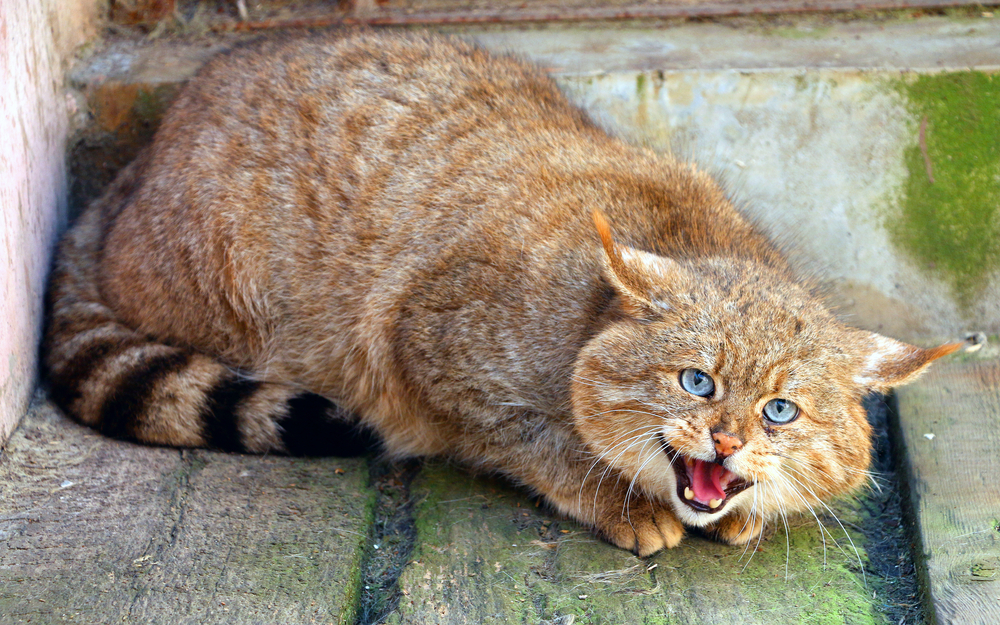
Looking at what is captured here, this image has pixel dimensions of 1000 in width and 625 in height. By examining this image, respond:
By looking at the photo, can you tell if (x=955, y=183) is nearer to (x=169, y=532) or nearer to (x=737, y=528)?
(x=737, y=528)

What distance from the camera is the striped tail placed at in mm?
3242

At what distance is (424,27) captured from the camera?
4.35m

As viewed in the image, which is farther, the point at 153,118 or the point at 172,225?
the point at 153,118

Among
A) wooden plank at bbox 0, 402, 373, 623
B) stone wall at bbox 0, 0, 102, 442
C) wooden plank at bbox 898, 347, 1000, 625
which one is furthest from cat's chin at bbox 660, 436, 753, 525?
stone wall at bbox 0, 0, 102, 442

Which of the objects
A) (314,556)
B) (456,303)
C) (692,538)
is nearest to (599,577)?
(692,538)

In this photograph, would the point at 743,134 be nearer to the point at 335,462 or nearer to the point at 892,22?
the point at 892,22

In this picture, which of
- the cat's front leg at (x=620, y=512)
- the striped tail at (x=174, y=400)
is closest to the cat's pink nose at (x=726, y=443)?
the cat's front leg at (x=620, y=512)

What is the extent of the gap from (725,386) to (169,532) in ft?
5.80

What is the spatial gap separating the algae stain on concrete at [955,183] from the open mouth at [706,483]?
179 cm

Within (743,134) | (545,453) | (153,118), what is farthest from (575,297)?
(153,118)

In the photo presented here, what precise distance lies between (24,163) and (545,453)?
2.26 meters

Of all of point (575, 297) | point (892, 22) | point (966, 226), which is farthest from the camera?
point (892, 22)

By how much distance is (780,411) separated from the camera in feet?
8.60

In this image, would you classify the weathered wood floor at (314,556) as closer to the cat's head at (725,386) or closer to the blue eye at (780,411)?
the cat's head at (725,386)
